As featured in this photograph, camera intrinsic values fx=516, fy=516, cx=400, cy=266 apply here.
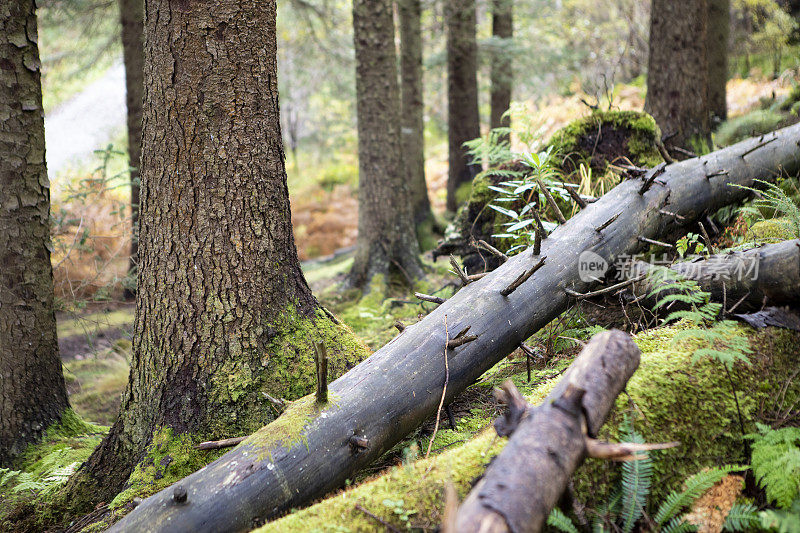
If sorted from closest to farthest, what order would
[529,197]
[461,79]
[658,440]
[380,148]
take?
[658,440]
[529,197]
[380,148]
[461,79]

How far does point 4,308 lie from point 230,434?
2226 mm

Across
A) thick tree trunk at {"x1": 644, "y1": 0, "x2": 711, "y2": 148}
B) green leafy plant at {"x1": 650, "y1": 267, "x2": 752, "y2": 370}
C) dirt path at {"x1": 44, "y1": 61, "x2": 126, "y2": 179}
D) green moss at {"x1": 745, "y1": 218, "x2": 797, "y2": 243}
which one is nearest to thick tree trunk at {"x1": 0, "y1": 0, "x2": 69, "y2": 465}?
green leafy plant at {"x1": 650, "y1": 267, "x2": 752, "y2": 370}

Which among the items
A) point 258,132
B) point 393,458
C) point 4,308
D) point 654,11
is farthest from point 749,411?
point 654,11

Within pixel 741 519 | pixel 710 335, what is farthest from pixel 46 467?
pixel 710 335

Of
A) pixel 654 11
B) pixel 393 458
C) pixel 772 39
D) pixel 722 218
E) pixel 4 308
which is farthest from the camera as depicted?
pixel 772 39

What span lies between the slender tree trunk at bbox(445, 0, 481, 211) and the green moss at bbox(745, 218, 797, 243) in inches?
280

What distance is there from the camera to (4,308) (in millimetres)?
3916

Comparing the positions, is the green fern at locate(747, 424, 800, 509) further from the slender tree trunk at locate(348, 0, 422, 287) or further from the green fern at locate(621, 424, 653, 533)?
the slender tree trunk at locate(348, 0, 422, 287)

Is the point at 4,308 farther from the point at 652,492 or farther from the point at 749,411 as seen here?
the point at 749,411

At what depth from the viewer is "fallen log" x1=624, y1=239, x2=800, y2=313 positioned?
9.25ft

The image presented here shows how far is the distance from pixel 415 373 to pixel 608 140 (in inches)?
159

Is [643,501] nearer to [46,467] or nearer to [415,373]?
[415,373]

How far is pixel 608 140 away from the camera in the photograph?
5754mm

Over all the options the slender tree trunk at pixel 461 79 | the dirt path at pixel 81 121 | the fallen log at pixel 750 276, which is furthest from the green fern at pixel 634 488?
the dirt path at pixel 81 121
